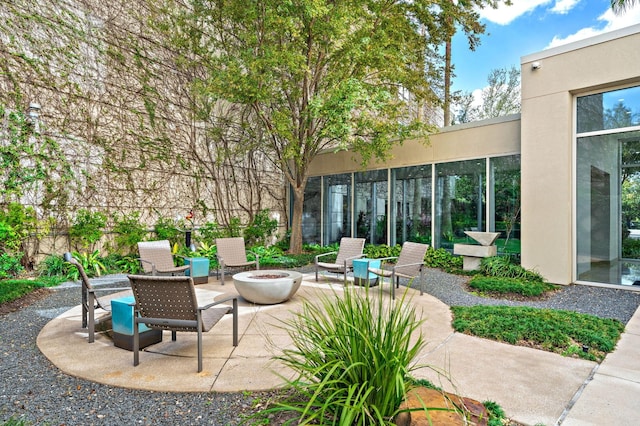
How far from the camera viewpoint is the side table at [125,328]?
340cm

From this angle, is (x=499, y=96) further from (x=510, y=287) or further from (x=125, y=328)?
(x=125, y=328)

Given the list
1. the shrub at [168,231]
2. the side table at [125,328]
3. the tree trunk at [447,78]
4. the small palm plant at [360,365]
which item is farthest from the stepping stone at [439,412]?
the tree trunk at [447,78]

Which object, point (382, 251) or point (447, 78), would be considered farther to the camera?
point (447, 78)

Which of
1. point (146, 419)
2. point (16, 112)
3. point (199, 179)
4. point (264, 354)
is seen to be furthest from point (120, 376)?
point (199, 179)

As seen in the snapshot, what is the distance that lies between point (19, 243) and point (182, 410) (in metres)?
6.34

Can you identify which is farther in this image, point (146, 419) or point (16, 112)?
point (16, 112)

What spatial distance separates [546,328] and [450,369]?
5.50 ft

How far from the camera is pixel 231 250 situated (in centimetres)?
744

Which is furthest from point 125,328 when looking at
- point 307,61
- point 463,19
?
point 463,19

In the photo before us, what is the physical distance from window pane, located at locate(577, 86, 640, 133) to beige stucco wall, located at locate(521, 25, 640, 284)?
0.15 m

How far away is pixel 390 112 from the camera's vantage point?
8719 millimetres

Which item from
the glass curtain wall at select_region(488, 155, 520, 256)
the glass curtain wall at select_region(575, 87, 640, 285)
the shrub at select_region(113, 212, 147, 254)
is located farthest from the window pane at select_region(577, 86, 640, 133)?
the shrub at select_region(113, 212, 147, 254)

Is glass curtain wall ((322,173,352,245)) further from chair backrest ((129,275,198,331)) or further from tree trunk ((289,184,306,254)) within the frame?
chair backrest ((129,275,198,331))

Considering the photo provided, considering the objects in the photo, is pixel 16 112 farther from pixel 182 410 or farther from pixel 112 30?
pixel 182 410
